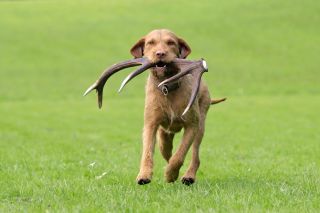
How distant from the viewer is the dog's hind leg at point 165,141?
830 cm

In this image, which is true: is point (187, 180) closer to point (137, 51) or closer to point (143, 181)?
point (143, 181)

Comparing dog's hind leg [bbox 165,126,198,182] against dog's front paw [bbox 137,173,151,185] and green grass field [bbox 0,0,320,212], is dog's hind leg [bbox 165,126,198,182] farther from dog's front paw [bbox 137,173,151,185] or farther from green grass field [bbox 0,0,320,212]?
dog's front paw [bbox 137,173,151,185]

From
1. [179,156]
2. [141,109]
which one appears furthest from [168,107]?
[141,109]

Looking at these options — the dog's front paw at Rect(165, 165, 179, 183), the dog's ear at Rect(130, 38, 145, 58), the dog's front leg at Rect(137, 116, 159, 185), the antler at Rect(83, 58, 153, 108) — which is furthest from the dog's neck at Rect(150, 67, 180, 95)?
the dog's front paw at Rect(165, 165, 179, 183)

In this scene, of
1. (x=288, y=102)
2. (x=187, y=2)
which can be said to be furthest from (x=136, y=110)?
(x=187, y=2)

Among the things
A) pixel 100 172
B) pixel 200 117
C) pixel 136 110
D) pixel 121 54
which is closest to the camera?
pixel 200 117

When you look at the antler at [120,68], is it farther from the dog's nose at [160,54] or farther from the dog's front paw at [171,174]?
the dog's front paw at [171,174]

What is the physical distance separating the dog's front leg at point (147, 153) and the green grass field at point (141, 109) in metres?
0.14

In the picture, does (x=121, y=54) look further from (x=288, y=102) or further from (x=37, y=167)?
(x=37, y=167)

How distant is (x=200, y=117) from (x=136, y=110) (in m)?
16.5

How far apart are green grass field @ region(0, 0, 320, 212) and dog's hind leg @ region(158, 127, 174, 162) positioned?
1.18 feet

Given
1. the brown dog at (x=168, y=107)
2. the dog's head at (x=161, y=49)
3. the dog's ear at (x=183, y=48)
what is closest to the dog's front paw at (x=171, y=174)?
the brown dog at (x=168, y=107)

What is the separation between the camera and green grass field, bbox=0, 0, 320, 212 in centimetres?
643

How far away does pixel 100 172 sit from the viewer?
894cm
